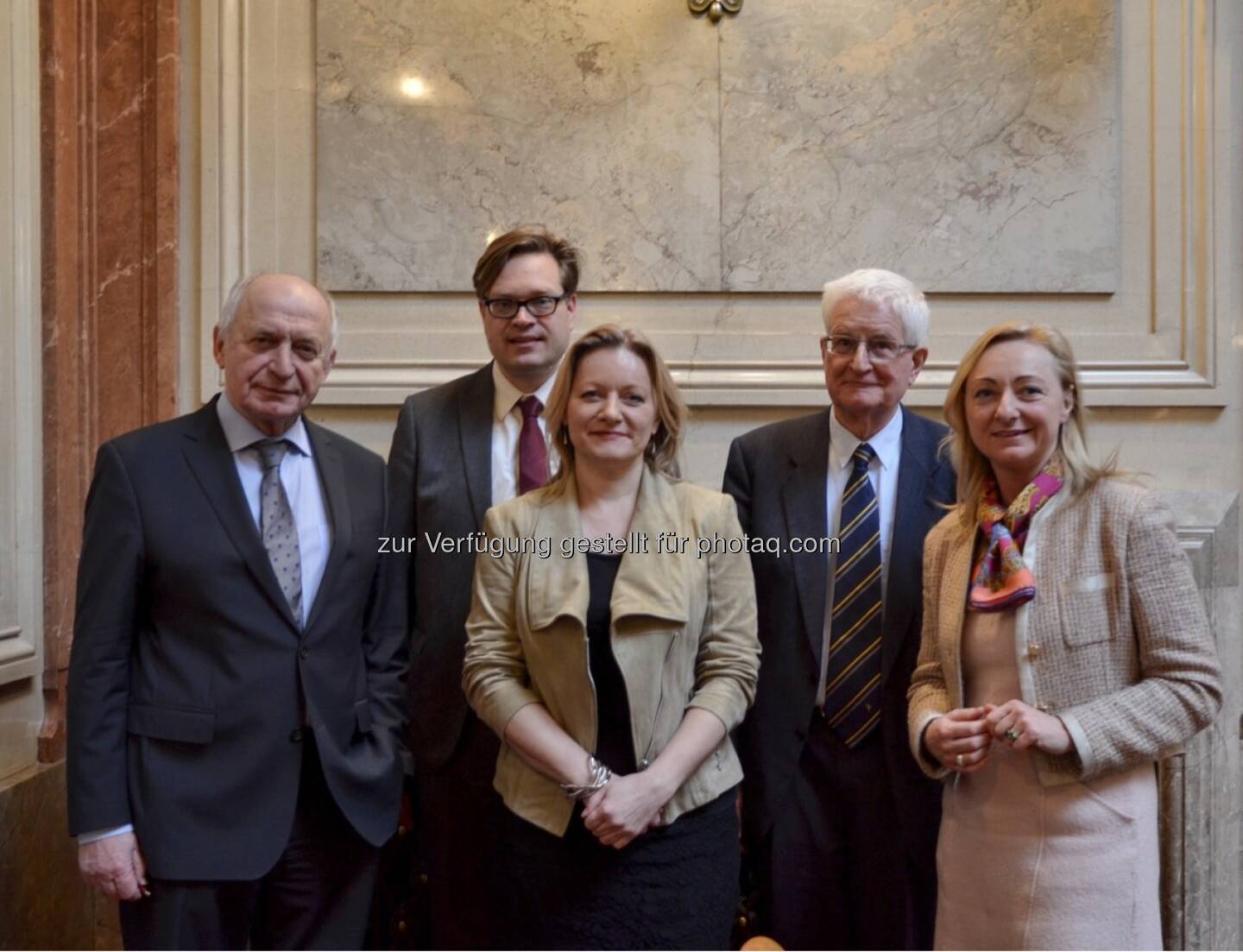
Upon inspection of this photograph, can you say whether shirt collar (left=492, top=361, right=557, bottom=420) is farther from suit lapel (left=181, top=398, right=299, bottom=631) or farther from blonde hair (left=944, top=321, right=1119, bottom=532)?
blonde hair (left=944, top=321, right=1119, bottom=532)

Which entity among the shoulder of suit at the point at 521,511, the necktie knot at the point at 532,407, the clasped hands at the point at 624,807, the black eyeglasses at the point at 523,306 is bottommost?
the clasped hands at the point at 624,807

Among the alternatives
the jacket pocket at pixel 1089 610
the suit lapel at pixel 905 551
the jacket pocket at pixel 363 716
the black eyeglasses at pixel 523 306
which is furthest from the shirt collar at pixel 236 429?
the jacket pocket at pixel 1089 610

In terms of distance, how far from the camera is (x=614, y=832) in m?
1.99

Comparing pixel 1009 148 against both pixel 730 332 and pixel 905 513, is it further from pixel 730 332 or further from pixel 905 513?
pixel 905 513

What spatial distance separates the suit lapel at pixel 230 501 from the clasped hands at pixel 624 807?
64cm

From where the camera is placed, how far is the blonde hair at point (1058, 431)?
2.07m

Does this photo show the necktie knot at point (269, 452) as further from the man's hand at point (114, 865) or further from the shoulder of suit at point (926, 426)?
the shoulder of suit at point (926, 426)

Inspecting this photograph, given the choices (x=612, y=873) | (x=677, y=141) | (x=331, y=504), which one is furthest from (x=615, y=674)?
(x=677, y=141)

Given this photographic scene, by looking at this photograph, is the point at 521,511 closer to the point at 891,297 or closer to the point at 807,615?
the point at 807,615

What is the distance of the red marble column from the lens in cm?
322

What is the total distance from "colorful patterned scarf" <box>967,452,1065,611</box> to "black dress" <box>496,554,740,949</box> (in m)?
0.64

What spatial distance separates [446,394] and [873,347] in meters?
1.01

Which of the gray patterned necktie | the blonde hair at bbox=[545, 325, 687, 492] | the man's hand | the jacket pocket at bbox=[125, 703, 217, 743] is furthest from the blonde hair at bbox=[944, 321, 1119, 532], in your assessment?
the man's hand

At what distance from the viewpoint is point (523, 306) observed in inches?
103
